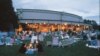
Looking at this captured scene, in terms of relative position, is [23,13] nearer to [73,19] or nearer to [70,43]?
[73,19]

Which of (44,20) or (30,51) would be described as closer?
(30,51)

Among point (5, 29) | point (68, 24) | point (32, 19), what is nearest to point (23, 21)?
point (32, 19)

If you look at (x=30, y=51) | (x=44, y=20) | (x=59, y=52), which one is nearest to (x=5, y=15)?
(x=59, y=52)

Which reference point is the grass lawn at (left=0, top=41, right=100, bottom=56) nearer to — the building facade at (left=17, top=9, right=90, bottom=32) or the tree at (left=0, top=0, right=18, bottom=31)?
the tree at (left=0, top=0, right=18, bottom=31)

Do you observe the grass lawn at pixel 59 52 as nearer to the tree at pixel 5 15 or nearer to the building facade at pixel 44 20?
the tree at pixel 5 15

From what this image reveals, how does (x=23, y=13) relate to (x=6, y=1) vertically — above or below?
below

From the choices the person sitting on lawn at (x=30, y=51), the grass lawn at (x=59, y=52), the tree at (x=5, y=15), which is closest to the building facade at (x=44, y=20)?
the tree at (x=5, y=15)

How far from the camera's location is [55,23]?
88250 millimetres

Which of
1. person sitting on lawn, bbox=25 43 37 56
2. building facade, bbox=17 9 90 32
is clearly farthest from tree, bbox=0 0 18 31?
person sitting on lawn, bbox=25 43 37 56

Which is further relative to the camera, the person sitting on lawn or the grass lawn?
the grass lawn

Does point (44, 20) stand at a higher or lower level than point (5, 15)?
lower

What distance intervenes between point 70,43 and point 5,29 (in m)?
31.9

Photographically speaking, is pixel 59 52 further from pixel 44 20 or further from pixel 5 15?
pixel 44 20

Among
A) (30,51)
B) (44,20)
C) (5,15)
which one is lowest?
(44,20)
